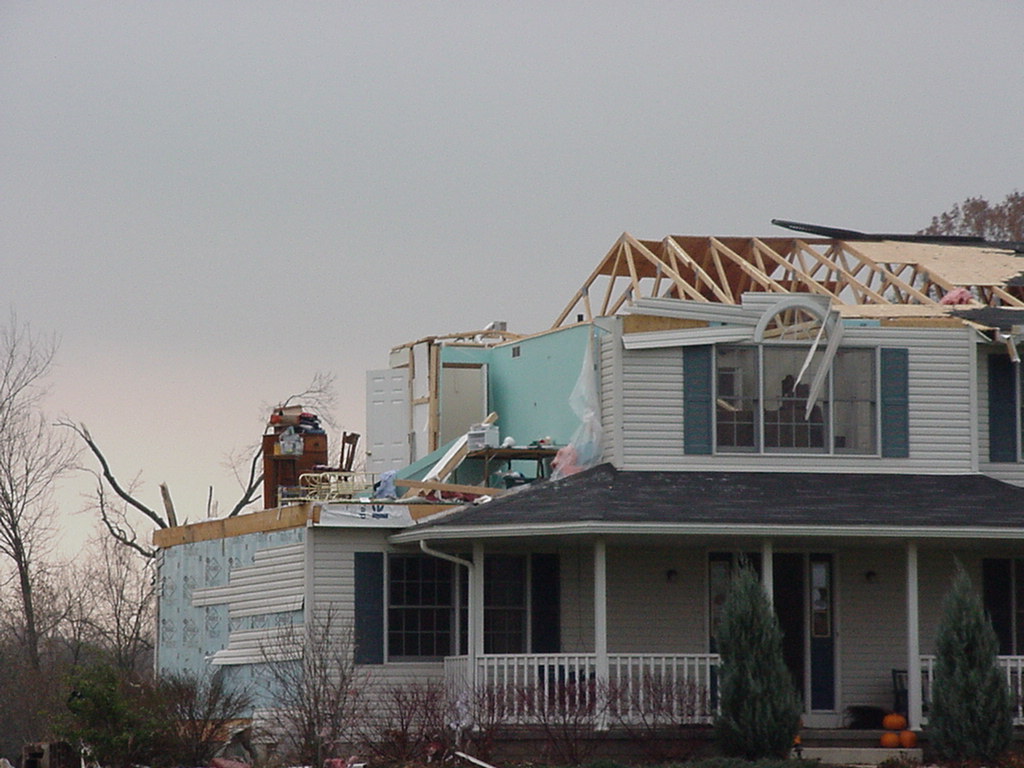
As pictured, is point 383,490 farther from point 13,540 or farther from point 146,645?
point 146,645

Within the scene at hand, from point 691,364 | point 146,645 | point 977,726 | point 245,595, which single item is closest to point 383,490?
point 245,595

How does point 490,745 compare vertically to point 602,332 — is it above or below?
below

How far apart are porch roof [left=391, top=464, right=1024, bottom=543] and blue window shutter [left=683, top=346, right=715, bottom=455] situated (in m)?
0.44

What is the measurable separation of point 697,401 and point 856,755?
510 centimetres

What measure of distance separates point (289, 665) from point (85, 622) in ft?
75.5

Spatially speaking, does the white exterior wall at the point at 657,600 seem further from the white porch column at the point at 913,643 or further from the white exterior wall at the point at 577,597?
the white porch column at the point at 913,643

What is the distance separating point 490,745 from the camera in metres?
21.6

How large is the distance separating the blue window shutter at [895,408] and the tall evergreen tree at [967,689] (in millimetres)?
2943

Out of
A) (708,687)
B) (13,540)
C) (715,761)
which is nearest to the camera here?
(715,761)

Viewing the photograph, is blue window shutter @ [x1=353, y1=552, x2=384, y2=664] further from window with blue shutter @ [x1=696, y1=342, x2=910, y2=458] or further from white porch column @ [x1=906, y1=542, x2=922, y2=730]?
white porch column @ [x1=906, y1=542, x2=922, y2=730]

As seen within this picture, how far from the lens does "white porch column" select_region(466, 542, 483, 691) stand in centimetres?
2247

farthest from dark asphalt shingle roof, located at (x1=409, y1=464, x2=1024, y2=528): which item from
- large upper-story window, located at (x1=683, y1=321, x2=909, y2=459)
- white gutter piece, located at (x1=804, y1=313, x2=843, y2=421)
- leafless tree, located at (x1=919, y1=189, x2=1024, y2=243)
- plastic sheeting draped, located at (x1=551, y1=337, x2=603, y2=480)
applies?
leafless tree, located at (x1=919, y1=189, x2=1024, y2=243)

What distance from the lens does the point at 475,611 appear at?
74.6 feet

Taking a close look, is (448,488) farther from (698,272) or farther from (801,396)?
(698,272)
